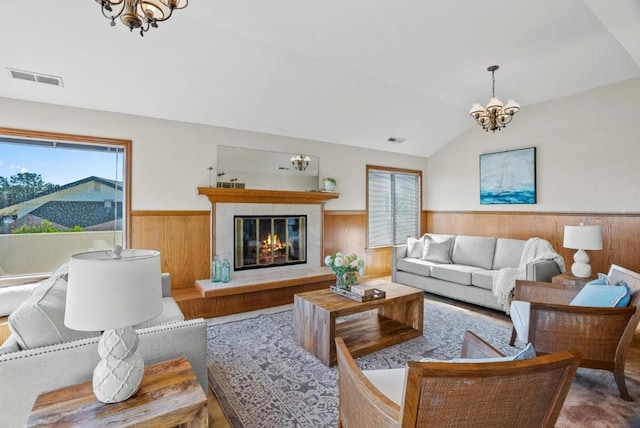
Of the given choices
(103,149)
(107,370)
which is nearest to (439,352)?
(107,370)

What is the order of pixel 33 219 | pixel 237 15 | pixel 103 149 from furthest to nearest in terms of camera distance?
pixel 103 149
pixel 33 219
pixel 237 15

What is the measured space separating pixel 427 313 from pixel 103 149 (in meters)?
4.35

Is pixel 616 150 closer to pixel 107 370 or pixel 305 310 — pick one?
pixel 305 310

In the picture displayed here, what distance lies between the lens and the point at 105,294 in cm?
122

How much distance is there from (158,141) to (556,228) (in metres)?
5.67

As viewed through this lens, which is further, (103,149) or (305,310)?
(103,149)

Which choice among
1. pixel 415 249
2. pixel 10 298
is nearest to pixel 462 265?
pixel 415 249

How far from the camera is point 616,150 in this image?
13.4ft

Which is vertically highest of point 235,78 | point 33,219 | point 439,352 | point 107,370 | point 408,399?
point 235,78

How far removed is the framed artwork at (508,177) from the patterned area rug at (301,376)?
241cm

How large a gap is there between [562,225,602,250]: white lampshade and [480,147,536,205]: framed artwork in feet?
4.85

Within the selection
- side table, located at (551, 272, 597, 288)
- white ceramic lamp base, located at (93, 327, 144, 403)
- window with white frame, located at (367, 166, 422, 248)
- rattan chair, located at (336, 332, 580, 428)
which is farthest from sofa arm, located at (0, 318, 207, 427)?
window with white frame, located at (367, 166, 422, 248)

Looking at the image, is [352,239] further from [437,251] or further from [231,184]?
[231,184]

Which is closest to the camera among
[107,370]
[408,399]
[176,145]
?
[408,399]
